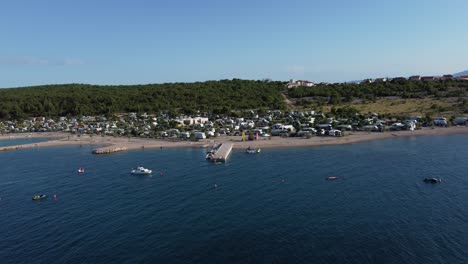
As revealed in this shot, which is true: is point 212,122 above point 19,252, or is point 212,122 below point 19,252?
above

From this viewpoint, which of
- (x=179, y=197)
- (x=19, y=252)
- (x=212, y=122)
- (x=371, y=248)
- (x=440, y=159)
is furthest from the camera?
(x=212, y=122)

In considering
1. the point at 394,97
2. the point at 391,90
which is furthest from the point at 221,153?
the point at 391,90

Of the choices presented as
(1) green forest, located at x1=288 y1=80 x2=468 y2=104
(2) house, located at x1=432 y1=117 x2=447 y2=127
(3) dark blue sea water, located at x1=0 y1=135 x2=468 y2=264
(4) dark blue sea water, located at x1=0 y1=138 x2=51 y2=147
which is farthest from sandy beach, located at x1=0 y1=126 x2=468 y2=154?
(1) green forest, located at x1=288 y1=80 x2=468 y2=104

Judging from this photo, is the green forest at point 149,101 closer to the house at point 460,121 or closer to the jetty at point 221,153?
the house at point 460,121

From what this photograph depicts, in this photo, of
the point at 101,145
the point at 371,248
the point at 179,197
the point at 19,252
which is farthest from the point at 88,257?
the point at 101,145

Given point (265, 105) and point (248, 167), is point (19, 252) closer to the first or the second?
point (248, 167)

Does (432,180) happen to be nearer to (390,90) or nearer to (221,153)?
(221,153)
